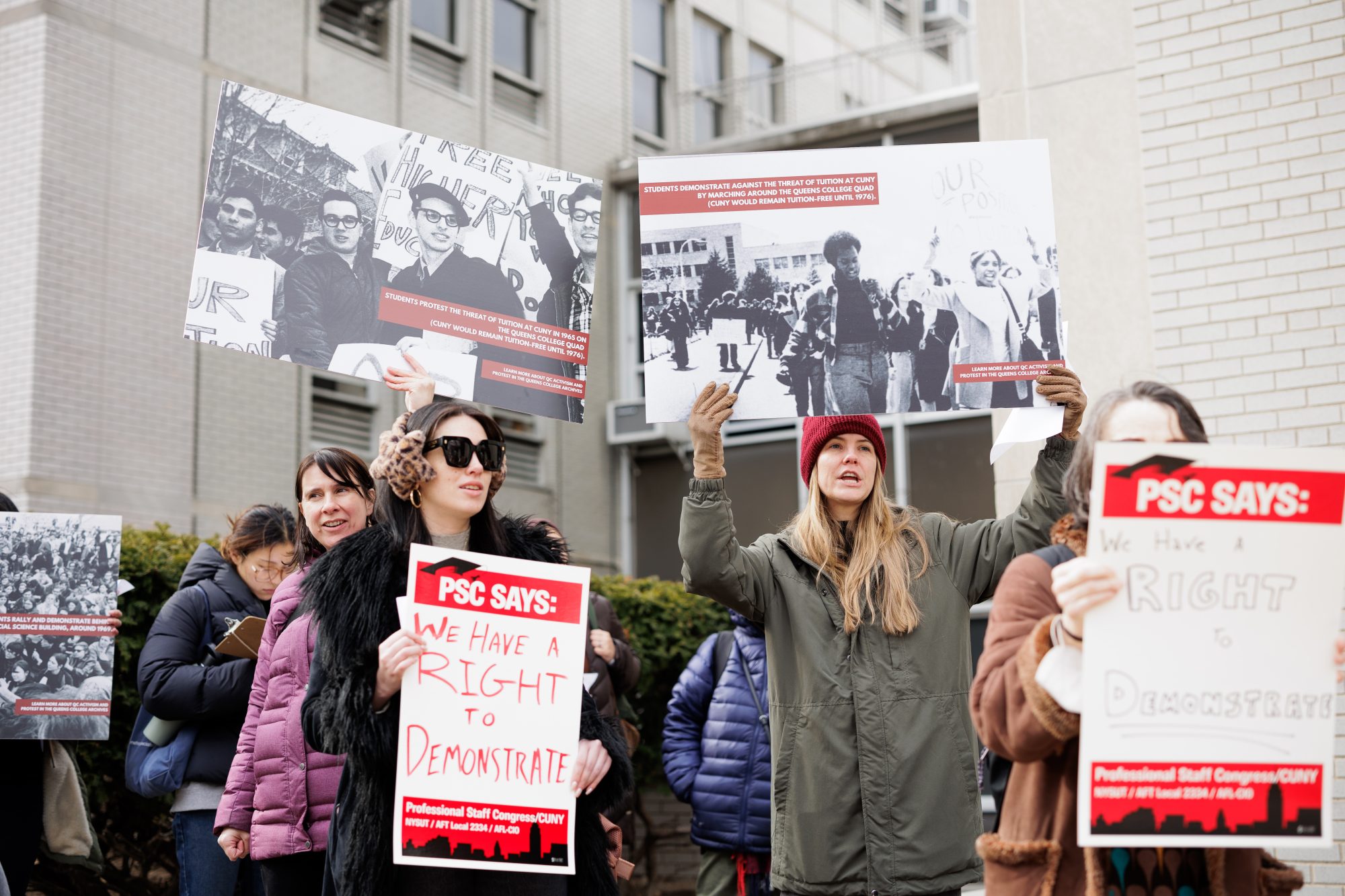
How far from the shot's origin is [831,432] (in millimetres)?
4152

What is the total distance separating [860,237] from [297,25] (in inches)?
494

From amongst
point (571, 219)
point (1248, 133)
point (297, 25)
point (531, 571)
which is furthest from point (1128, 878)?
point (297, 25)

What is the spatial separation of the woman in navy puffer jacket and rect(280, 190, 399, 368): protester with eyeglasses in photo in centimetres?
193

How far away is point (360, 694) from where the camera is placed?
3375 millimetres

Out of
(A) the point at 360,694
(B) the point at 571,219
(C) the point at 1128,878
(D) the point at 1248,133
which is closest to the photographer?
(C) the point at 1128,878

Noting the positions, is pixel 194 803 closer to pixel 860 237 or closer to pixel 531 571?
pixel 531 571

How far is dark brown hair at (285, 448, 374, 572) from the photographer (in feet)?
15.9

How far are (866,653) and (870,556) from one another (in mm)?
275

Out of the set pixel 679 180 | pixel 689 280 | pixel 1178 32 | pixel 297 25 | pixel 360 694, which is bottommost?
pixel 360 694
